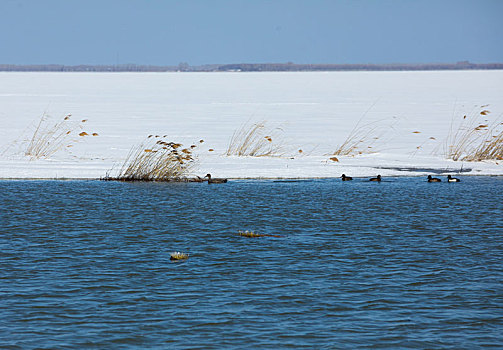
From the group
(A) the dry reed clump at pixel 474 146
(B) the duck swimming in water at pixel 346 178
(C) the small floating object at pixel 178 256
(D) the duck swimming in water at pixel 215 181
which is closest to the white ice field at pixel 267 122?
(A) the dry reed clump at pixel 474 146

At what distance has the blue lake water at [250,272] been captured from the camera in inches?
285

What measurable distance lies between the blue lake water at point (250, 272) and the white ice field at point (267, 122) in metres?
5.23

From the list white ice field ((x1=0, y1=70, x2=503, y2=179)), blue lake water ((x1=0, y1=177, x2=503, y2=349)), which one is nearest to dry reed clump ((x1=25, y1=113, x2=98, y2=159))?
white ice field ((x1=0, y1=70, x2=503, y2=179))

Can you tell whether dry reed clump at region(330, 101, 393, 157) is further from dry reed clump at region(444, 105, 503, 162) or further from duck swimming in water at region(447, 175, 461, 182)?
duck swimming in water at region(447, 175, 461, 182)

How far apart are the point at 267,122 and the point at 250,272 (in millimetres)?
26401

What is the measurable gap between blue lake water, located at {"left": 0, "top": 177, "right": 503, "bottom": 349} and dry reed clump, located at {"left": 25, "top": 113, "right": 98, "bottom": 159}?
6.97 metres

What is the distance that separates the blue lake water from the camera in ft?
23.8

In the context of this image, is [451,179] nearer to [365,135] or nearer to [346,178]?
[346,178]

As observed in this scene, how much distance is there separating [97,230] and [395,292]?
18.5ft

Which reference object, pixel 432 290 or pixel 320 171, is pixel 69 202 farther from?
pixel 432 290

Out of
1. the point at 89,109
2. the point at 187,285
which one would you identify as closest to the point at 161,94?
the point at 89,109

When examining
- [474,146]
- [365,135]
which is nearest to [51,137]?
[365,135]

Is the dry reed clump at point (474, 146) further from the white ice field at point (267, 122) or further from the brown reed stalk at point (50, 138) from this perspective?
the brown reed stalk at point (50, 138)

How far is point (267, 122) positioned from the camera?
3566 centimetres
